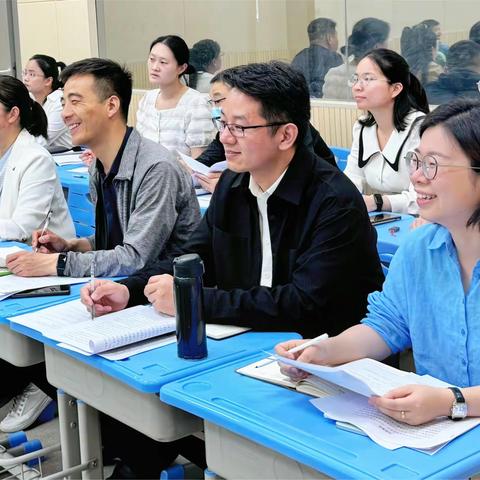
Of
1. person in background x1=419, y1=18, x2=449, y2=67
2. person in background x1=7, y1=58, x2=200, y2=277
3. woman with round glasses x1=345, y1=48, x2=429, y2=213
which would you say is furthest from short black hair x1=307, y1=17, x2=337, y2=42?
person in background x1=7, y1=58, x2=200, y2=277

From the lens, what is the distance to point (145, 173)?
2.92 m

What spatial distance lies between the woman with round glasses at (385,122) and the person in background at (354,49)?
1.44 meters

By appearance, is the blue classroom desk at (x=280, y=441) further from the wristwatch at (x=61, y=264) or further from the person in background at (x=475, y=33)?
the person in background at (x=475, y=33)

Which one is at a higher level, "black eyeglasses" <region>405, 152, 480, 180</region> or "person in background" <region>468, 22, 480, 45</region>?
"person in background" <region>468, 22, 480, 45</region>

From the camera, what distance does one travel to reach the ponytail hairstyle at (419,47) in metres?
5.48

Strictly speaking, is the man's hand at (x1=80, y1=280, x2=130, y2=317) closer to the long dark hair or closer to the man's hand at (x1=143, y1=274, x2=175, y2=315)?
the man's hand at (x1=143, y1=274, x2=175, y2=315)

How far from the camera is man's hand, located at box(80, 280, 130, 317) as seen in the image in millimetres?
2355

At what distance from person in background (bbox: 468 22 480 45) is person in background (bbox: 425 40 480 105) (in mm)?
23

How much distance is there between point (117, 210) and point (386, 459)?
1.75 m

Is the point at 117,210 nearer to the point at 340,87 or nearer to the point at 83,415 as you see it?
the point at 83,415

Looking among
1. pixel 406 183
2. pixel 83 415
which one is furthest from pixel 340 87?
pixel 83 415

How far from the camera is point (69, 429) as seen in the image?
243 cm

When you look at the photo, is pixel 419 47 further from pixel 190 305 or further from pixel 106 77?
pixel 190 305

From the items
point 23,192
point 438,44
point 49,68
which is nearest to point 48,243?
point 23,192
